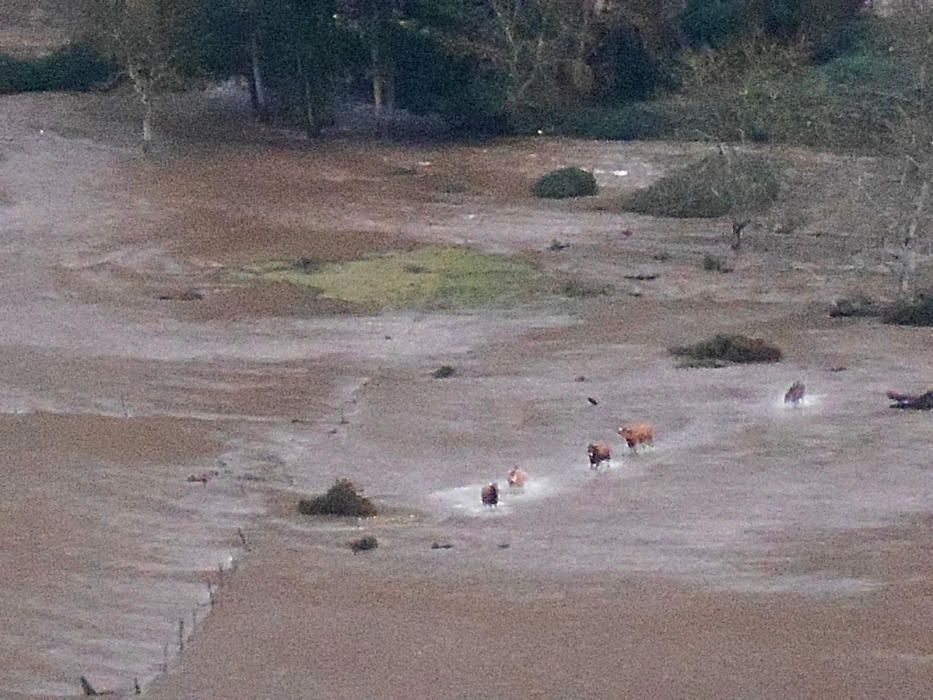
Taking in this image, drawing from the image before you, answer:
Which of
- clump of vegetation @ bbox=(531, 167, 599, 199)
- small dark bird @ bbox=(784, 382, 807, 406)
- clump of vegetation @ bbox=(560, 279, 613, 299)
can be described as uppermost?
small dark bird @ bbox=(784, 382, 807, 406)

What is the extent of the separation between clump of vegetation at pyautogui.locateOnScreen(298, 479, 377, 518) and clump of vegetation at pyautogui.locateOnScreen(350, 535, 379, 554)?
70 cm

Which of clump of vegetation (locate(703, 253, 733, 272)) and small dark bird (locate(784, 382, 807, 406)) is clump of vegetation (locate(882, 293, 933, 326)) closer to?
small dark bird (locate(784, 382, 807, 406))

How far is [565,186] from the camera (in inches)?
1319

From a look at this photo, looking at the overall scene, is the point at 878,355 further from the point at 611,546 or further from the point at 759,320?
the point at 611,546

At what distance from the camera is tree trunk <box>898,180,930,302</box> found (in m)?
21.6

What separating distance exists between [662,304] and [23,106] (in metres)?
24.8

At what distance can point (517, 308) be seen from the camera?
23266mm

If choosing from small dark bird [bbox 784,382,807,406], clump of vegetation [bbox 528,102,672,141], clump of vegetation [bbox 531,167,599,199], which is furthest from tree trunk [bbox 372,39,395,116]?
small dark bird [bbox 784,382,807,406]

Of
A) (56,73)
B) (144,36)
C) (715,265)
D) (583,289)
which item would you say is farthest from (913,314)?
(56,73)

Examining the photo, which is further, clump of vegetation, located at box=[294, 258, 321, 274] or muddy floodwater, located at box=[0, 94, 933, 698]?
clump of vegetation, located at box=[294, 258, 321, 274]

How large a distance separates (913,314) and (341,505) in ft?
32.1

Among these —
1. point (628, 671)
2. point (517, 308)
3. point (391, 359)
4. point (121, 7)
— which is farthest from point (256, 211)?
point (628, 671)

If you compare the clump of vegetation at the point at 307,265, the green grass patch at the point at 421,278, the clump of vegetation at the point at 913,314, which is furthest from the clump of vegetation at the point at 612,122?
the clump of vegetation at the point at 913,314

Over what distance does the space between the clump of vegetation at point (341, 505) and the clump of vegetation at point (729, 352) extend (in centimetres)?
641
